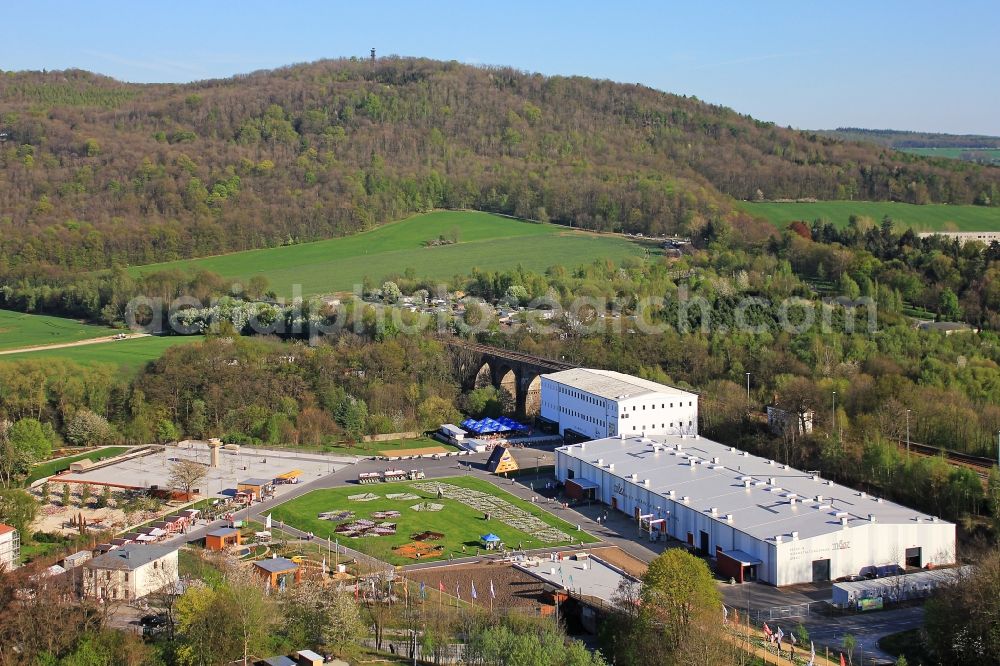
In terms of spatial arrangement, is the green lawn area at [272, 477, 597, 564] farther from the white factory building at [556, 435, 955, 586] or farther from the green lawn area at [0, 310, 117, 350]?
the green lawn area at [0, 310, 117, 350]

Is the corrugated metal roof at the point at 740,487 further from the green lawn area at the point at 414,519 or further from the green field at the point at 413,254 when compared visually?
the green field at the point at 413,254

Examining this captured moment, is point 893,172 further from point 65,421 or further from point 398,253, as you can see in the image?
point 65,421

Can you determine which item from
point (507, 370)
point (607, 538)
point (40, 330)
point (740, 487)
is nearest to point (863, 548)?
point (740, 487)

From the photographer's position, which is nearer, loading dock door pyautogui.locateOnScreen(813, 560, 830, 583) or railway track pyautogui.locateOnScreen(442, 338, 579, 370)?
loading dock door pyautogui.locateOnScreen(813, 560, 830, 583)

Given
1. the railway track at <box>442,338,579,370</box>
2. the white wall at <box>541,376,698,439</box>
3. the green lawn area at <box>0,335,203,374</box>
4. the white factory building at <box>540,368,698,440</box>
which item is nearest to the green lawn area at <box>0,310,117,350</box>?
the green lawn area at <box>0,335,203,374</box>

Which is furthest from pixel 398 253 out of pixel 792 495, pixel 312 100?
pixel 792 495
